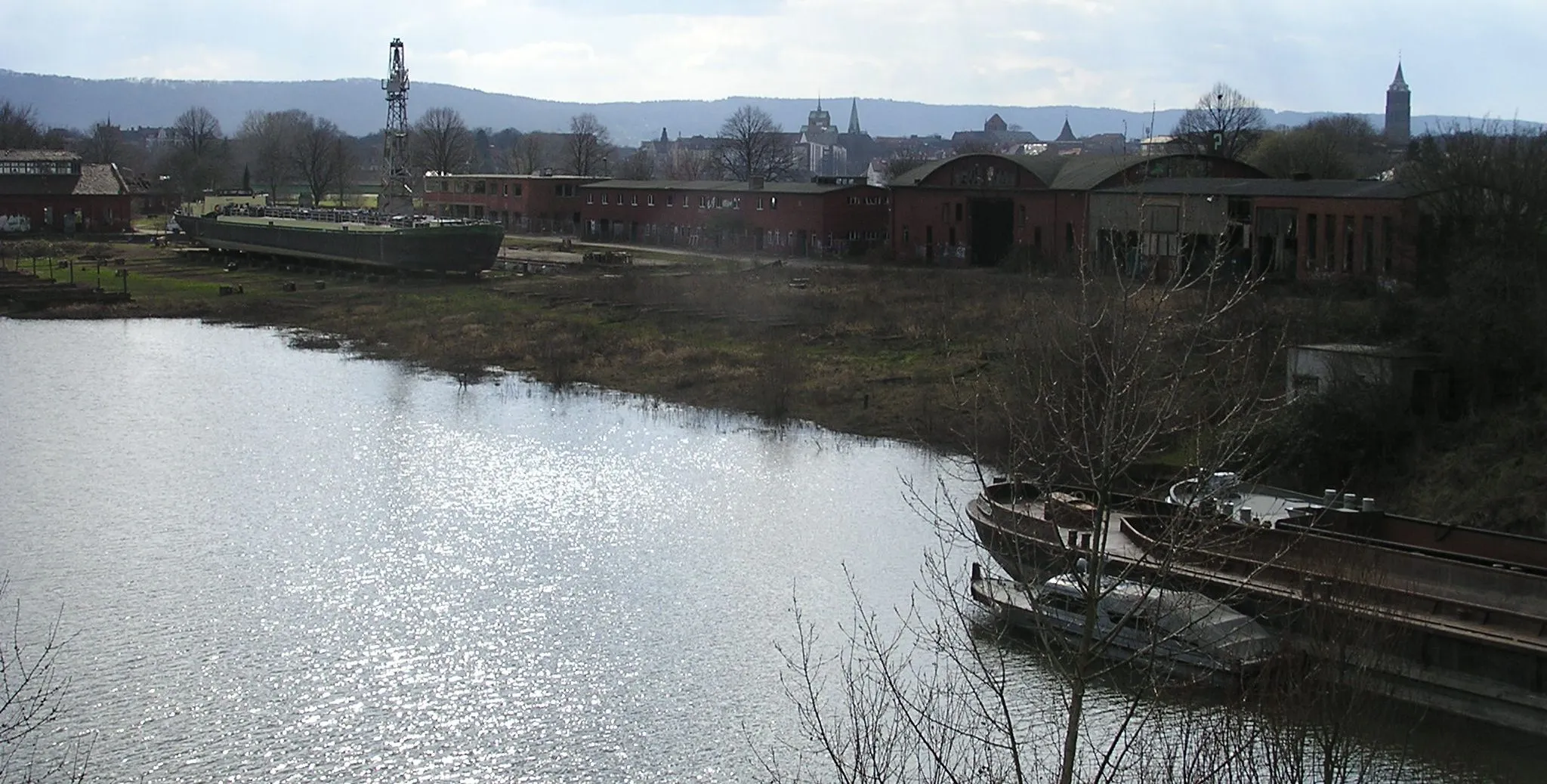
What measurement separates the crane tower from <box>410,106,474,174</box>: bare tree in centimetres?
3746

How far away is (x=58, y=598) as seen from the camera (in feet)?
62.6

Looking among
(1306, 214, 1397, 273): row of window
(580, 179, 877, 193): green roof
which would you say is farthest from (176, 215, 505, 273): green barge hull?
(1306, 214, 1397, 273): row of window

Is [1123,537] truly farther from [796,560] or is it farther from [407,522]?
[407,522]

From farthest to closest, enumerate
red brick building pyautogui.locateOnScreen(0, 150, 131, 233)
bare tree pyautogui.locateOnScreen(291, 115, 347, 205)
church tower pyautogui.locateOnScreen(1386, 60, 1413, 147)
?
church tower pyautogui.locateOnScreen(1386, 60, 1413, 147)
bare tree pyautogui.locateOnScreen(291, 115, 347, 205)
red brick building pyautogui.locateOnScreen(0, 150, 131, 233)

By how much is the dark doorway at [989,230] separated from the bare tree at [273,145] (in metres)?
57.0

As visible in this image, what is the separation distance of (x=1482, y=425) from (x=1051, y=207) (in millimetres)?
25735

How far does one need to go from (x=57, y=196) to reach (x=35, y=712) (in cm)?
6549

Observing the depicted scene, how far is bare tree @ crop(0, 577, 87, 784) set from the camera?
45.5 feet

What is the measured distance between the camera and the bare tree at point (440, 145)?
11202cm

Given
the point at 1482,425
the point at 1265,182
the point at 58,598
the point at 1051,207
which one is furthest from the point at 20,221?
the point at 1482,425

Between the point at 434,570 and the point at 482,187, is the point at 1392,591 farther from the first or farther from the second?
the point at 482,187

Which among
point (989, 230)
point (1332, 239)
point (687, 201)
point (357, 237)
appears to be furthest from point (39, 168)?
point (1332, 239)

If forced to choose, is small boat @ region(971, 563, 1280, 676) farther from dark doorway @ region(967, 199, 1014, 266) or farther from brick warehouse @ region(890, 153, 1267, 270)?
dark doorway @ region(967, 199, 1014, 266)

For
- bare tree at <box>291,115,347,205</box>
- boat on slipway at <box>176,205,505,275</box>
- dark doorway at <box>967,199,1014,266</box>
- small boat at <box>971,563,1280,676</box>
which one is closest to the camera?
small boat at <box>971,563,1280,676</box>
